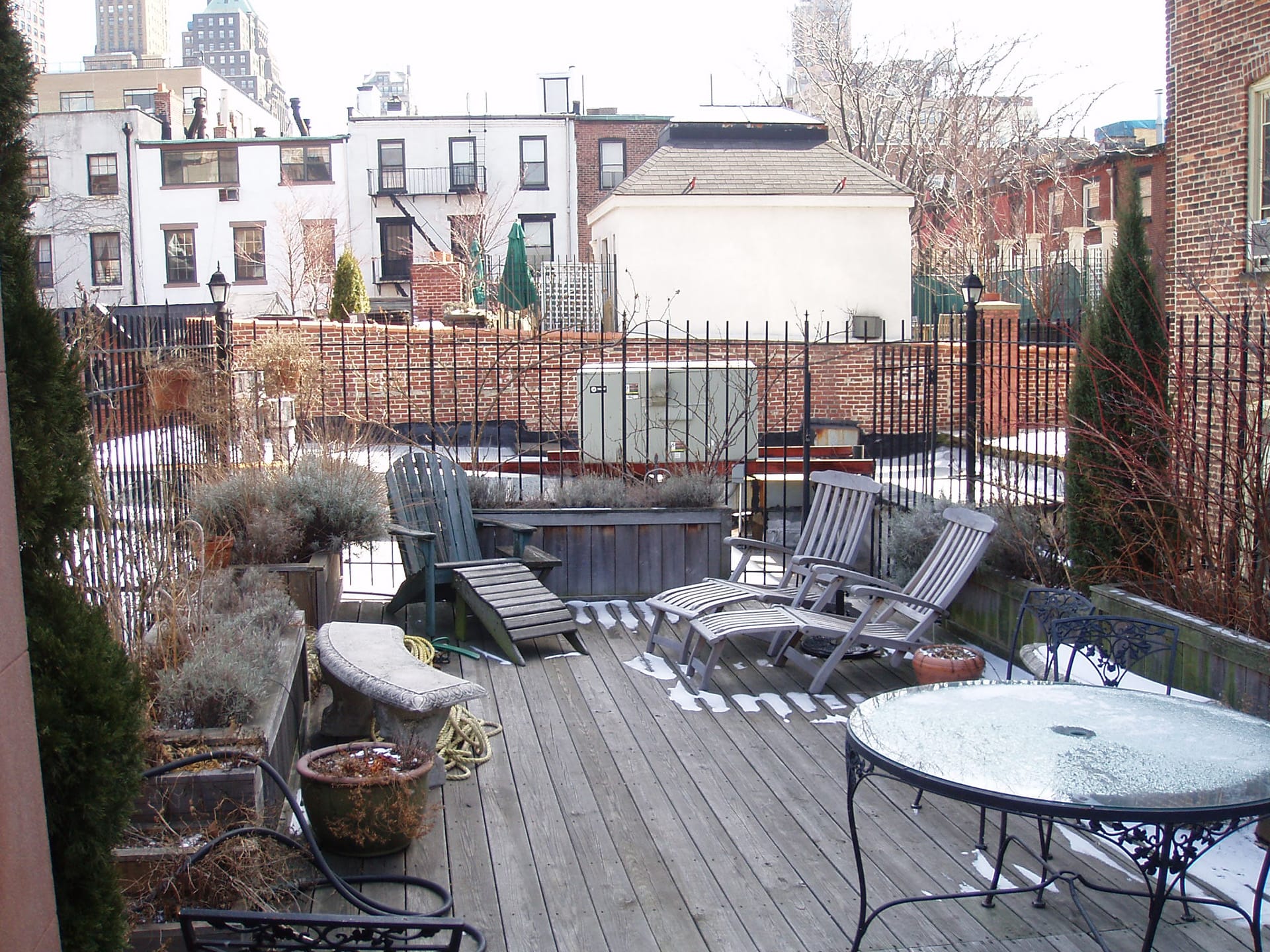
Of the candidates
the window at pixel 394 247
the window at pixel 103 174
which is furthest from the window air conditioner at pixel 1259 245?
the window at pixel 103 174

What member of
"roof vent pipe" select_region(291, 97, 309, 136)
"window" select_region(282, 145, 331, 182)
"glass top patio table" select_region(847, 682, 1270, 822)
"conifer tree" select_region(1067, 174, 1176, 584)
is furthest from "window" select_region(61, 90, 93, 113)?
"glass top patio table" select_region(847, 682, 1270, 822)

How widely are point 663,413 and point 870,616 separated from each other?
496 cm

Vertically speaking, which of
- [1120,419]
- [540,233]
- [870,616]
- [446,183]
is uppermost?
[446,183]

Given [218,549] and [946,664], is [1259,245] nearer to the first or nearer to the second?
[946,664]

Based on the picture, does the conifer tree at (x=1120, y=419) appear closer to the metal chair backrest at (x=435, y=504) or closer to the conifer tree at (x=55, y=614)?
the metal chair backrest at (x=435, y=504)

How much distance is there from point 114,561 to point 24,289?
7.74ft

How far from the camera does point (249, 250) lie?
34.8 metres

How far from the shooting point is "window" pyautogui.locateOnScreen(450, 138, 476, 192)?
34.5 metres

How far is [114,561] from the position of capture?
4.20 m

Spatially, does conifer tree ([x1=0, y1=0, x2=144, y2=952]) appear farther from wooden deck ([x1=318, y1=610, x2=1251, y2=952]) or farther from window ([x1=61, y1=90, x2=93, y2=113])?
window ([x1=61, y1=90, x2=93, y2=113])

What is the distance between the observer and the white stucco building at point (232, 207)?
113ft

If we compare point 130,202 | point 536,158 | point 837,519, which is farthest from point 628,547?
point 130,202

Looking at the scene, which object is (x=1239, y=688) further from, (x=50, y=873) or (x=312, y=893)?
(x=50, y=873)

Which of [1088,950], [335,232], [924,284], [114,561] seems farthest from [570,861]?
[335,232]
